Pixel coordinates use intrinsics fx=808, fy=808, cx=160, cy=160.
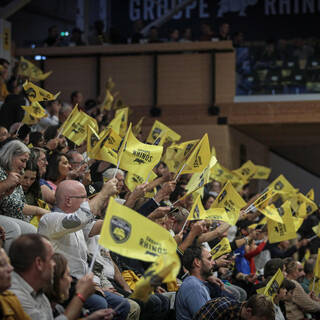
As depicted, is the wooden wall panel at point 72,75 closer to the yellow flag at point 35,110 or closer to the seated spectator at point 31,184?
the yellow flag at point 35,110

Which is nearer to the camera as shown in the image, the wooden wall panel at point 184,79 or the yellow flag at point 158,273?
the yellow flag at point 158,273

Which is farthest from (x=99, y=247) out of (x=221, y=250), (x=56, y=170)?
(x=221, y=250)

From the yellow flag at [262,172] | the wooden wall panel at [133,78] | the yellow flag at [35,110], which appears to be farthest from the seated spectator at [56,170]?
the wooden wall panel at [133,78]

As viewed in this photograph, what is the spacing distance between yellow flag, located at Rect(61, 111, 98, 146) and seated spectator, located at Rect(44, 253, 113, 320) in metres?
4.07

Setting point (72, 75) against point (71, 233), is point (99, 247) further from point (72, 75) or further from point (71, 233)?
point (72, 75)

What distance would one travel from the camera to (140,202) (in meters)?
7.44

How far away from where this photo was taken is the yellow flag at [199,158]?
7668 millimetres

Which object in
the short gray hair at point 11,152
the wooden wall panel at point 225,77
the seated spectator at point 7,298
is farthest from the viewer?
the wooden wall panel at point 225,77

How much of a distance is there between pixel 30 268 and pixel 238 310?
7.90ft

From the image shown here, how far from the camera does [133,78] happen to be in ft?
52.5

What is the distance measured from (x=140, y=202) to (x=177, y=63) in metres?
8.87

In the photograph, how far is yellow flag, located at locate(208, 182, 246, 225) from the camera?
26.2 feet

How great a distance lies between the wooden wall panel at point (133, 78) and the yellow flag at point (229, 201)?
7.97m

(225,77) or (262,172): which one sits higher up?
(225,77)
